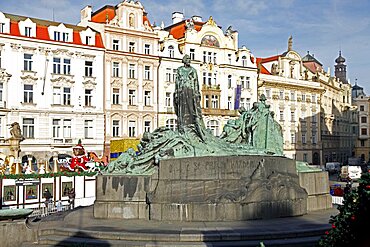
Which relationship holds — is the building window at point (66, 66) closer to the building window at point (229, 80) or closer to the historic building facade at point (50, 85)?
the historic building facade at point (50, 85)

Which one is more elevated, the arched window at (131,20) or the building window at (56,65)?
the arched window at (131,20)

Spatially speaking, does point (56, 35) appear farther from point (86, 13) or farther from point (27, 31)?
point (86, 13)

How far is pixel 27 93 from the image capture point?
38625 mm

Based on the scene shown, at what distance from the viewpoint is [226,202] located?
40.8 feet

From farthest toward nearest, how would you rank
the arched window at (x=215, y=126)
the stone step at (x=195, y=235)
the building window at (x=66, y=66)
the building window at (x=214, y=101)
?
the building window at (x=214, y=101)
the arched window at (x=215, y=126)
the building window at (x=66, y=66)
the stone step at (x=195, y=235)

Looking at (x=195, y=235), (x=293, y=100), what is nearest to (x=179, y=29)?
(x=293, y=100)

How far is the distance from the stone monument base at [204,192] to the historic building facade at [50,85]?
26181mm

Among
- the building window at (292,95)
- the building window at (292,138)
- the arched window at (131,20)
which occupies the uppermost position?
the arched window at (131,20)

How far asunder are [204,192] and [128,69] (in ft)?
106

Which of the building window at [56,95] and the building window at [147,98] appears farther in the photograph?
the building window at [147,98]

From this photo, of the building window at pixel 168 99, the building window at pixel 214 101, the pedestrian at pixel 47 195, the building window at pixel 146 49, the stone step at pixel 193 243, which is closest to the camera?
the stone step at pixel 193 243

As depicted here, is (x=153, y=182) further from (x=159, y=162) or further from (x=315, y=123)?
(x=315, y=123)

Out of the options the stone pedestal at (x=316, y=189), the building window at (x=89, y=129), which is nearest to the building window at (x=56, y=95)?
the building window at (x=89, y=129)

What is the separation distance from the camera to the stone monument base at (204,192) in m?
12.5
